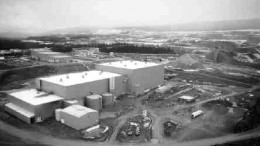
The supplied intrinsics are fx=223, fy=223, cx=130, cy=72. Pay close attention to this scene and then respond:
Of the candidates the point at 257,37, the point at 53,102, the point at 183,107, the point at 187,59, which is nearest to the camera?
the point at 53,102

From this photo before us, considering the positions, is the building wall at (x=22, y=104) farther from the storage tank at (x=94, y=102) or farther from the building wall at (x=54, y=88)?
the storage tank at (x=94, y=102)

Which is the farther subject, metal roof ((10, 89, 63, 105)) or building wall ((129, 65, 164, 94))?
building wall ((129, 65, 164, 94))

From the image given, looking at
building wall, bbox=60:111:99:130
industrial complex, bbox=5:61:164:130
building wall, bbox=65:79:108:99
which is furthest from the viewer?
building wall, bbox=65:79:108:99

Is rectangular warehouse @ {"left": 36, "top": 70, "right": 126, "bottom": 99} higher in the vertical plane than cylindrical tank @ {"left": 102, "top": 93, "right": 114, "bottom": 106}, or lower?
higher

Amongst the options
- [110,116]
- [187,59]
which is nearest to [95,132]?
[110,116]

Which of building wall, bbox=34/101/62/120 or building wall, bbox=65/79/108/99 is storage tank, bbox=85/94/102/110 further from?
building wall, bbox=34/101/62/120

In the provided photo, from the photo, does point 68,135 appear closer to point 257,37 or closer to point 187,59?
point 187,59

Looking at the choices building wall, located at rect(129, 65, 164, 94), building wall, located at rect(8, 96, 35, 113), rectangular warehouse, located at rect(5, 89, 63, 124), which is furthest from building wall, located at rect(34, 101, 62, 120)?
building wall, located at rect(129, 65, 164, 94)

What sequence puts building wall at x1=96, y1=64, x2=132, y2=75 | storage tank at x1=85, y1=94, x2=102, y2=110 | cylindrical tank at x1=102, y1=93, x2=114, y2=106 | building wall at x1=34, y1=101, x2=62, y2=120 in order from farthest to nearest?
1. building wall at x1=96, y1=64, x2=132, y2=75
2. cylindrical tank at x1=102, y1=93, x2=114, y2=106
3. storage tank at x1=85, y1=94, x2=102, y2=110
4. building wall at x1=34, y1=101, x2=62, y2=120
